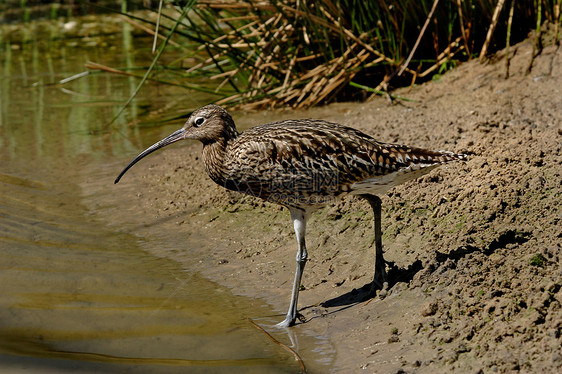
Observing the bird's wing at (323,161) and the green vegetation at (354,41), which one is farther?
the green vegetation at (354,41)

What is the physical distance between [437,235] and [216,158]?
157 cm

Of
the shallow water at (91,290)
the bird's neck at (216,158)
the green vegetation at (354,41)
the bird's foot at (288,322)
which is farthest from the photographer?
the green vegetation at (354,41)

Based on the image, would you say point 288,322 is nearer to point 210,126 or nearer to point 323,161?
point 323,161

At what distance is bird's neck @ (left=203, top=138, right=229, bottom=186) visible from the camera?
5008 millimetres

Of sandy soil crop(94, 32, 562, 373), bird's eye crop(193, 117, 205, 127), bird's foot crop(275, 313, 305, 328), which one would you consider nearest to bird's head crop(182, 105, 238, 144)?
bird's eye crop(193, 117, 205, 127)

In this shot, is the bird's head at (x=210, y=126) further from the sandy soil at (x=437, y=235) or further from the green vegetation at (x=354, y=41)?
the green vegetation at (x=354, y=41)

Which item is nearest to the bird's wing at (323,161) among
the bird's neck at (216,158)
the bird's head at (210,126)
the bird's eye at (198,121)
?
the bird's neck at (216,158)

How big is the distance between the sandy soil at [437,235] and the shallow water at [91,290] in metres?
0.32

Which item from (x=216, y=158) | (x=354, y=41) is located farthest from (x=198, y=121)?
(x=354, y=41)

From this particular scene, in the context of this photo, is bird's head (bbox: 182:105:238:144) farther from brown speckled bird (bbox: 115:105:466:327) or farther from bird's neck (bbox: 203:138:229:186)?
brown speckled bird (bbox: 115:105:466:327)

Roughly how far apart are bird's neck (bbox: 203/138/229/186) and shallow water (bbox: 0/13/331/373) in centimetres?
82

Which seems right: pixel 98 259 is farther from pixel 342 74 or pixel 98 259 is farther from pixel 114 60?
pixel 114 60

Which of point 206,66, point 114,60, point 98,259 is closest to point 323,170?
point 98,259

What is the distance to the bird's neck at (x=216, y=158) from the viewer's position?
5008mm
